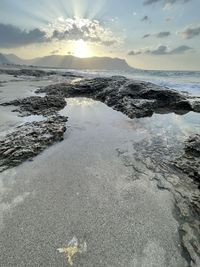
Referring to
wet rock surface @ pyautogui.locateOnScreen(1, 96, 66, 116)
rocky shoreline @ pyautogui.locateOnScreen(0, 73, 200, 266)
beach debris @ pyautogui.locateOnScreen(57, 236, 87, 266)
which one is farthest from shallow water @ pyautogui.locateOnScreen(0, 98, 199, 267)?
wet rock surface @ pyautogui.locateOnScreen(1, 96, 66, 116)

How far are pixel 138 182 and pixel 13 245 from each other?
2.57 meters

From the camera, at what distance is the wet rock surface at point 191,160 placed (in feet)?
16.0

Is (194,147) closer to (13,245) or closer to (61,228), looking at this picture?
(61,228)

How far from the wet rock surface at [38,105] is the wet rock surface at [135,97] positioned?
2.95 m

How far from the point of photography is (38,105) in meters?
10.2

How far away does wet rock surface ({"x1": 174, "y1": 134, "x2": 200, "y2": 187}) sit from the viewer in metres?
4.89

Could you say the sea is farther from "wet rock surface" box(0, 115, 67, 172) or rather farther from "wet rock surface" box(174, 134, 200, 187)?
"wet rock surface" box(0, 115, 67, 172)

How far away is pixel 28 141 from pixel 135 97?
8.89m

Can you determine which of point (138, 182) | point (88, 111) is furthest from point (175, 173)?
point (88, 111)

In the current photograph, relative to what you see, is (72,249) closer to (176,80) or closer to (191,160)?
(191,160)

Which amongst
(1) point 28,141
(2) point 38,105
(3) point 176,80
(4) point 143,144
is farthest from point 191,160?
(3) point 176,80

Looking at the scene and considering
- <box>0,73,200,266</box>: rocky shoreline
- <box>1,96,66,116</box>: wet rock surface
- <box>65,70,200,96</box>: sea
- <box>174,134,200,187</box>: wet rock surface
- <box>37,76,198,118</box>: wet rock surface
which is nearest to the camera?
<box>0,73,200,266</box>: rocky shoreline

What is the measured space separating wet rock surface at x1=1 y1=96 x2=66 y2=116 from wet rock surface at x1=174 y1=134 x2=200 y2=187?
568cm

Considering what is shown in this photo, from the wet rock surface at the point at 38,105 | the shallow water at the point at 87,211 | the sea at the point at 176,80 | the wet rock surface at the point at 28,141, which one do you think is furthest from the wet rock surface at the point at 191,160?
the sea at the point at 176,80
